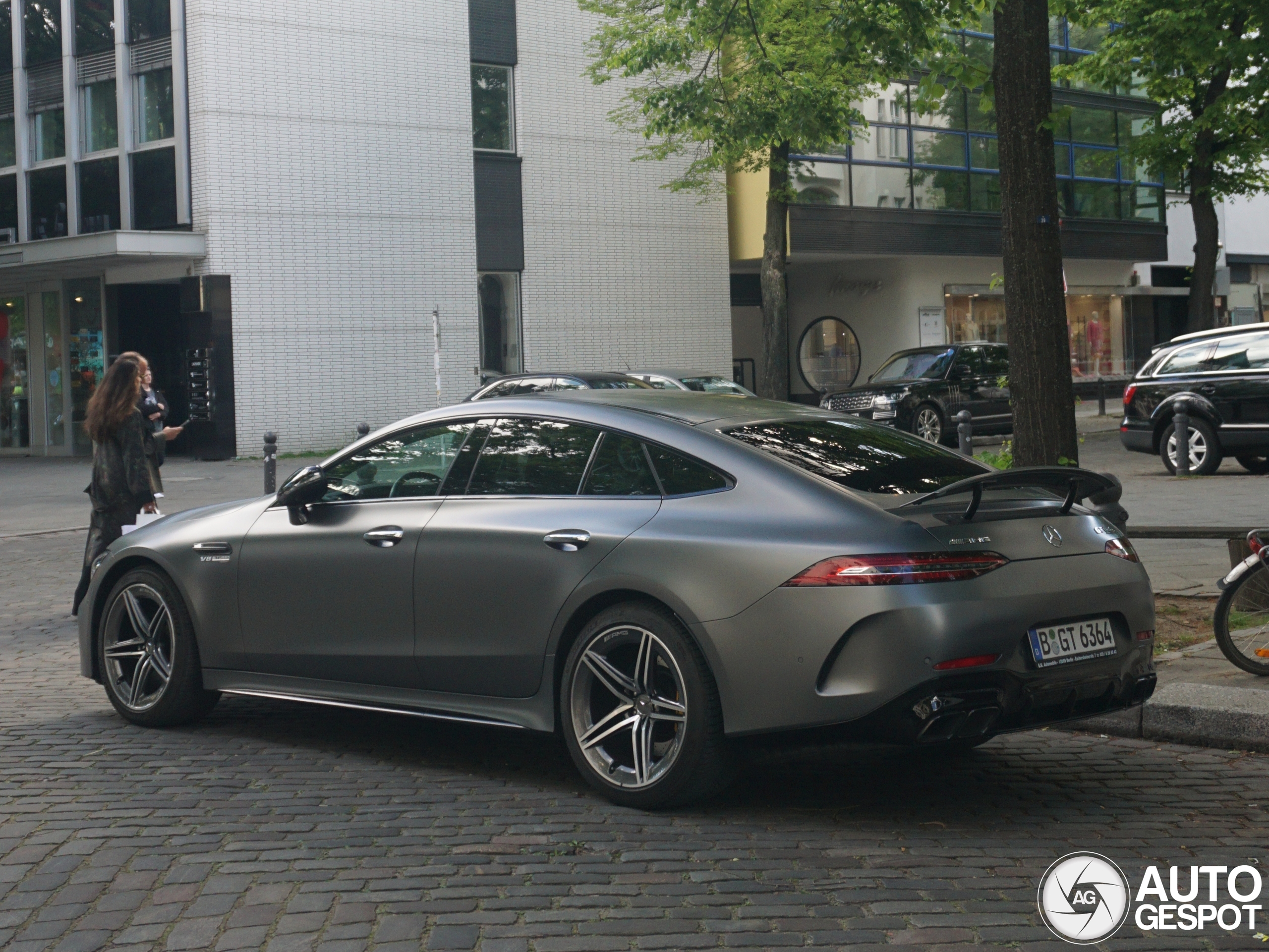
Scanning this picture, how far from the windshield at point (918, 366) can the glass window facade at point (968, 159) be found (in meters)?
6.92

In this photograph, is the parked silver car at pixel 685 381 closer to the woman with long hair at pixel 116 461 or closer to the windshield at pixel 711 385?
the windshield at pixel 711 385

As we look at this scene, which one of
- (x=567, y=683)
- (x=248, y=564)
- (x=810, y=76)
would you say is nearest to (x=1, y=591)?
(x=248, y=564)

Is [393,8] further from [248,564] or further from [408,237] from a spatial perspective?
[248,564]

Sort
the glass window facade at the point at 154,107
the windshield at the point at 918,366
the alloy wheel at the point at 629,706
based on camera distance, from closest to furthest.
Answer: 1. the alloy wheel at the point at 629,706
2. the windshield at the point at 918,366
3. the glass window facade at the point at 154,107

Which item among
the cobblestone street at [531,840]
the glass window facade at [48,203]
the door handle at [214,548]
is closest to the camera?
the cobblestone street at [531,840]

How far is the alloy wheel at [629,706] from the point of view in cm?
499

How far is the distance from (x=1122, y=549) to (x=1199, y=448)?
1331cm

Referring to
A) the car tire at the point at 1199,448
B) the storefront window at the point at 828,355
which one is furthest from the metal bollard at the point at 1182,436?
the storefront window at the point at 828,355

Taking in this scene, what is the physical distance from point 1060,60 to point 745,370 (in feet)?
36.8

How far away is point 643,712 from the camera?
5051 millimetres

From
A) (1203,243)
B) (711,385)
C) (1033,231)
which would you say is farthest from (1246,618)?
(1203,243)

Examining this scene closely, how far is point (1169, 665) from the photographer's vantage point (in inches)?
285

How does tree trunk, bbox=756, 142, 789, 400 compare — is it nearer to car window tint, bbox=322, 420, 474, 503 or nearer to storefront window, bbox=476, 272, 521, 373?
storefront window, bbox=476, 272, 521, 373

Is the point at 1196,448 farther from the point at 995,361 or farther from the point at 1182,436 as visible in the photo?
the point at 995,361
